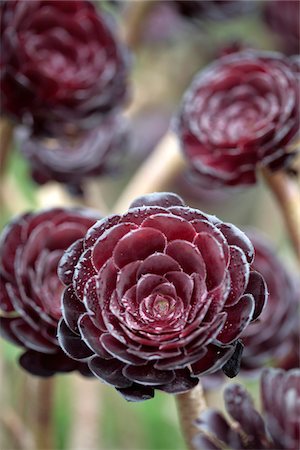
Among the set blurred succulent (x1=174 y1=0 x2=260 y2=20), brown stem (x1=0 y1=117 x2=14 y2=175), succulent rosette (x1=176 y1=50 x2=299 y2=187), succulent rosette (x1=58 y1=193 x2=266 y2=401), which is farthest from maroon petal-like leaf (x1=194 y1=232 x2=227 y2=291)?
blurred succulent (x1=174 y1=0 x2=260 y2=20)

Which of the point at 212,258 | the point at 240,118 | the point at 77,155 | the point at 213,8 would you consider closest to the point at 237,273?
the point at 212,258

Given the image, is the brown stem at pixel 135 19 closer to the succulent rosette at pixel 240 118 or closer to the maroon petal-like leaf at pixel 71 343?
the succulent rosette at pixel 240 118

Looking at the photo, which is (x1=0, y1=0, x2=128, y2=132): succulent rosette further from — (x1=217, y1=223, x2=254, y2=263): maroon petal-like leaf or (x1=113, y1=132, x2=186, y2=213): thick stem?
(x1=217, y1=223, x2=254, y2=263): maroon petal-like leaf

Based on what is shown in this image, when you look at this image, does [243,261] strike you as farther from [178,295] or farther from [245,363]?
[245,363]

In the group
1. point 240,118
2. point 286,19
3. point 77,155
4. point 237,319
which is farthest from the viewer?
point 286,19

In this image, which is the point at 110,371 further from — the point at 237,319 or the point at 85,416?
the point at 85,416

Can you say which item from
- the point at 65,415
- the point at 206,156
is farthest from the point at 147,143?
the point at 206,156
